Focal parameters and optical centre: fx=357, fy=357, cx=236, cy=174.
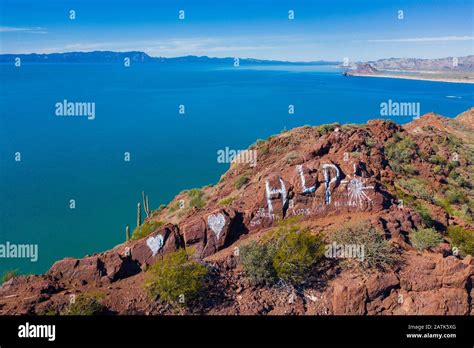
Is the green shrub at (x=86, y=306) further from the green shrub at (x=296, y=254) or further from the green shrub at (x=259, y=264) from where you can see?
the green shrub at (x=296, y=254)

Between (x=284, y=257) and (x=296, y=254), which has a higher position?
(x=296, y=254)

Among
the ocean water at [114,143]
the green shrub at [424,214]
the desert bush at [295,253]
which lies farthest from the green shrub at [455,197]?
the ocean water at [114,143]

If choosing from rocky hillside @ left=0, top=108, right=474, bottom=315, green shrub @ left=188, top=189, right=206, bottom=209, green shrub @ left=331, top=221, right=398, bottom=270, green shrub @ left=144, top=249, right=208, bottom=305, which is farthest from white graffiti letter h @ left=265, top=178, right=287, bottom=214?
green shrub @ left=188, top=189, right=206, bottom=209

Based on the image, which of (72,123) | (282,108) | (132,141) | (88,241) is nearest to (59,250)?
(88,241)

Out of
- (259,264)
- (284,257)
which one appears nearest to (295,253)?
(284,257)

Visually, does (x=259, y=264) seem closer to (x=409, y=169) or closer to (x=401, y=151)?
(x=409, y=169)

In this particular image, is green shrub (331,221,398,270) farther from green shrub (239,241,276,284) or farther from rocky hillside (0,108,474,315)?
green shrub (239,241,276,284)

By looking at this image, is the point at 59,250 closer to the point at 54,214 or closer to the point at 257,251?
the point at 54,214
